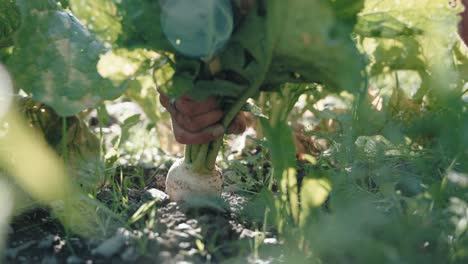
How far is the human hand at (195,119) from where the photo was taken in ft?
4.17

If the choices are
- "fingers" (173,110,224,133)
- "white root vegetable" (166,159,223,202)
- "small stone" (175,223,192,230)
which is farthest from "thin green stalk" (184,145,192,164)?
"small stone" (175,223,192,230)

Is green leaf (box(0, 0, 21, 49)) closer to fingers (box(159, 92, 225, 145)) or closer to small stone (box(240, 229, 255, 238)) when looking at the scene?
fingers (box(159, 92, 225, 145))

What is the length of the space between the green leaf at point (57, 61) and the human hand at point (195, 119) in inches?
5.1

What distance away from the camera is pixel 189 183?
4.50 ft

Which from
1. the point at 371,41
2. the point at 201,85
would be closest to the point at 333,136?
the point at 371,41

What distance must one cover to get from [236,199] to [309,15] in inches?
22.1

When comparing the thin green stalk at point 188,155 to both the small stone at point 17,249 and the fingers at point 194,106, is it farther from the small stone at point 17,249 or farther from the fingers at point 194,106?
the small stone at point 17,249

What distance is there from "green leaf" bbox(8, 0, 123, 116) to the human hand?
0.42 ft

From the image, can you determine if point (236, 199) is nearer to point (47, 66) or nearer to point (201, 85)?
point (201, 85)

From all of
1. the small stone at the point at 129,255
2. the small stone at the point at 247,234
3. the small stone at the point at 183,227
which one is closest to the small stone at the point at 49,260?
the small stone at the point at 129,255

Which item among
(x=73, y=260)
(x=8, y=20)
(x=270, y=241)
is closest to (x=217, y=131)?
(x=270, y=241)

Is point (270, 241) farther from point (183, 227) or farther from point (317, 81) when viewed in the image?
point (317, 81)

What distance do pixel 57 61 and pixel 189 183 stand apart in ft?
1.29

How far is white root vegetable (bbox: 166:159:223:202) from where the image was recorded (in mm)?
1369
